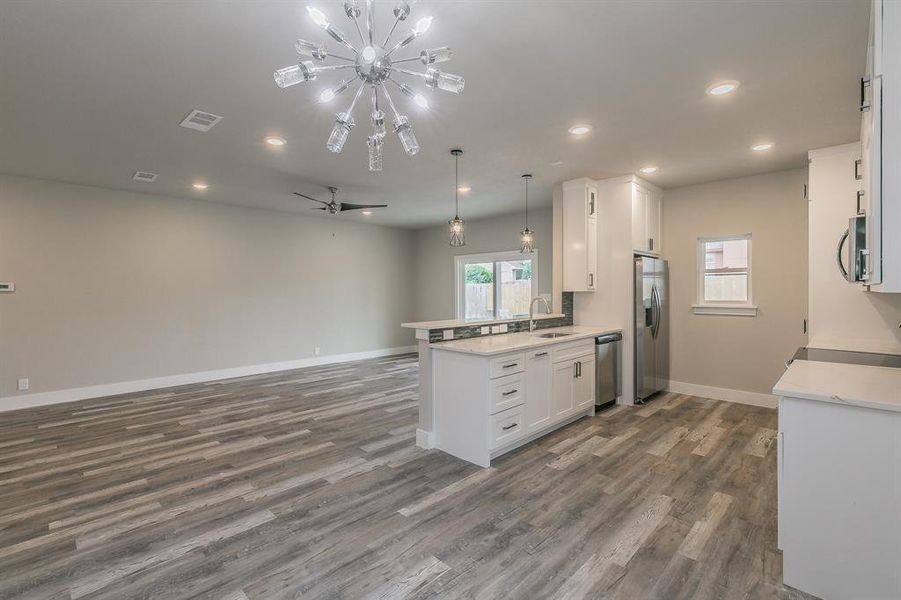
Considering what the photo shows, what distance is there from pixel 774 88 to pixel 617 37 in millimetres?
1375

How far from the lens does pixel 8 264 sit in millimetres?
4969

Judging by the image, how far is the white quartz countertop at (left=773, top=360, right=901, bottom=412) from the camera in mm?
1663

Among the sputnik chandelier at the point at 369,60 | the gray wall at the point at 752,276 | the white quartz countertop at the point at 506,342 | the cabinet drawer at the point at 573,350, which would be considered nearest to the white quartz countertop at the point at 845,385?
the white quartz countertop at the point at 506,342

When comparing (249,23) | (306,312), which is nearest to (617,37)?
Result: (249,23)

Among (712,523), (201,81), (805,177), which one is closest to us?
(712,523)

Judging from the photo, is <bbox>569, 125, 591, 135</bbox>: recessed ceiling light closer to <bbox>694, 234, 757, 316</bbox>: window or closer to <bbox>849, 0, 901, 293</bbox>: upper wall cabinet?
<bbox>849, 0, 901, 293</bbox>: upper wall cabinet

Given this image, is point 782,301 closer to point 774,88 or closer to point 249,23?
point 774,88

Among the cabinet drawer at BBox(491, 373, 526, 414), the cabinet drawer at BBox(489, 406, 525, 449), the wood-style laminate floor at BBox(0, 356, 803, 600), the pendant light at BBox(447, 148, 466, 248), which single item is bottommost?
the wood-style laminate floor at BBox(0, 356, 803, 600)

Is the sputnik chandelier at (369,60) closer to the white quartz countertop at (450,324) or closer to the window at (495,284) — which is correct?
the white quartz countertop at (450,324)

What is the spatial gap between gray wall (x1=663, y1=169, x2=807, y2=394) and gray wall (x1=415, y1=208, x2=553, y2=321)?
7.17 ft

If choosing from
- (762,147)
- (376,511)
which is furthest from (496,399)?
(762,147)

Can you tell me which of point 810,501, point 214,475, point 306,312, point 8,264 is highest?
point 8,264

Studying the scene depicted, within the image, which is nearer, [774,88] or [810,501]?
[810,501]

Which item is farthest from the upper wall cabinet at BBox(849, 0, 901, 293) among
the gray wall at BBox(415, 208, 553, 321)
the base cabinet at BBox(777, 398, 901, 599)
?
the gray wall at BBox(415, 208, 553, 321)
